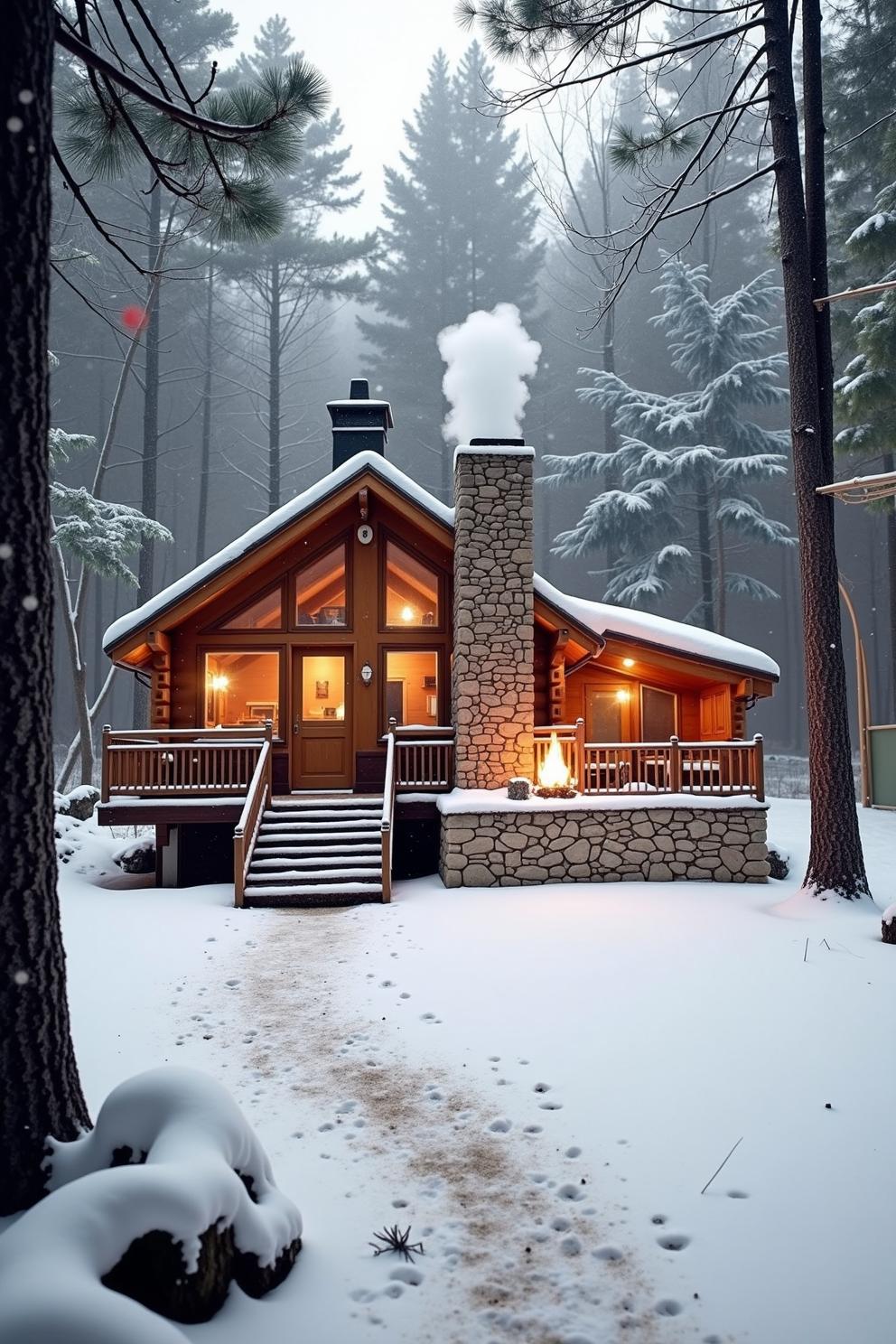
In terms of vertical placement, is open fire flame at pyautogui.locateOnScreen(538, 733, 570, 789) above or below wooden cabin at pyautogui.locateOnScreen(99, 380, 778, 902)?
below

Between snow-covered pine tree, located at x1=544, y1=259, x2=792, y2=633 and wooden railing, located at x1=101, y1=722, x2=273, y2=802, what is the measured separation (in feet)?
52.1

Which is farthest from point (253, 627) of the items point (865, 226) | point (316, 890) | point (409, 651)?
point (865, 226)

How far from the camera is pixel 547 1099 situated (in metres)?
4.48

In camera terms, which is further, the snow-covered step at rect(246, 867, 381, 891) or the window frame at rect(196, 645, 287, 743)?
the window frame at rect(196, 645, 287, 743)

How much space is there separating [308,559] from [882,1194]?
11.1 m

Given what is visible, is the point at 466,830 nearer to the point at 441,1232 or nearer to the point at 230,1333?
the point at 441,1232

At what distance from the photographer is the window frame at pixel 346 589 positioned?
12.9m

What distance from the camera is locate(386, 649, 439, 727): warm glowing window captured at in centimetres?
1307

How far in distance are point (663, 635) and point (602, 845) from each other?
411 cm

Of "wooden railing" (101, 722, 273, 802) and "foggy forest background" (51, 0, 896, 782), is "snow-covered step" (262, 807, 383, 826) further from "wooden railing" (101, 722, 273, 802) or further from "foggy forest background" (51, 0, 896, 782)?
"foggy forest background" (51, 0, 896, 782)

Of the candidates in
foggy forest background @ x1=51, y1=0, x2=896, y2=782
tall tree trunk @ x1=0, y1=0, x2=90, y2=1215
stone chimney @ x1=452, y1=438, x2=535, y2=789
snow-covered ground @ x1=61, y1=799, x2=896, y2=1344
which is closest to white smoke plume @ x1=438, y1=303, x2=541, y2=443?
stone chimney @ x1=452, y1=438, x2=535, y2=789

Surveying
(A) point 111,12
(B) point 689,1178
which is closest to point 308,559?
(B) point 689,1178

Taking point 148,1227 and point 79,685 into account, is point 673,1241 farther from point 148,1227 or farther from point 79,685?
point 79,685

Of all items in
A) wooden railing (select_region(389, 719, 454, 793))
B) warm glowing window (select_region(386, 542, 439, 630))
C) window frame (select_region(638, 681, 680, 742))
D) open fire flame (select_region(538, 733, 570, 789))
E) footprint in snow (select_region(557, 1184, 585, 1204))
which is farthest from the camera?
window frame (select_region(638, 681, 680, 742))
